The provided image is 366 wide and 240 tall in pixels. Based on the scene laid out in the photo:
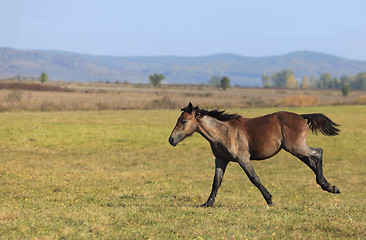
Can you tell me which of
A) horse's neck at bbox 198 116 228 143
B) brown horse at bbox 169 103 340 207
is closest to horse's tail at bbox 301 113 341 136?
brown horse at bbox 169 103 340 207

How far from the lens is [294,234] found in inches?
375

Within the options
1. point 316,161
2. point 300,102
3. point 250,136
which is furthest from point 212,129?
point 300,102

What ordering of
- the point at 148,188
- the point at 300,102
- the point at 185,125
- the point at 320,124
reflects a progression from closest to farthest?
the point at 185,125 → the point at 320,124 → the point at 148,188 → the point at 300,102

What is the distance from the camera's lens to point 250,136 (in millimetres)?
12555

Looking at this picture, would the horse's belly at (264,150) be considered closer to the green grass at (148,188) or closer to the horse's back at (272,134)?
the horse's back at (272,134)

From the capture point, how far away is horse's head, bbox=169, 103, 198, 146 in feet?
39.9

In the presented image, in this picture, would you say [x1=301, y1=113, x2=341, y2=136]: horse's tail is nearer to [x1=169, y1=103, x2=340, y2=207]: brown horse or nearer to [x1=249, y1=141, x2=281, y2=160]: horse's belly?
[x1=169, y1=103, x2=340, y2=207]: brown horse

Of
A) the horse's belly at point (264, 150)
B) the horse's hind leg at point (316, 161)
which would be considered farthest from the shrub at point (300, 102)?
the horse's belly at point (264, 150)

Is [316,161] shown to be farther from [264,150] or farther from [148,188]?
[148,188]

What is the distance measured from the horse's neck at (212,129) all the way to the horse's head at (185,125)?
0.23 meters

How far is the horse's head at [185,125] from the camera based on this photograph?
1215 centimetres

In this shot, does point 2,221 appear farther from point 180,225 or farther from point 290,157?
point 290,157

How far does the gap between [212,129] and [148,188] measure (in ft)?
23.9

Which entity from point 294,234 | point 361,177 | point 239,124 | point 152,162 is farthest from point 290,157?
point 294,234
